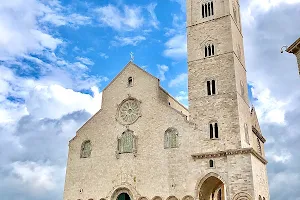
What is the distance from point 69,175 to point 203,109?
14075 millimetres

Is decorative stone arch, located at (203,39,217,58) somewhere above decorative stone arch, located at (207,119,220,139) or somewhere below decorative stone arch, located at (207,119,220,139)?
above

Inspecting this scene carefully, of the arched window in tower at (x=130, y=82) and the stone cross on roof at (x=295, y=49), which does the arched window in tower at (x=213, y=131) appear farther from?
the stone cross on roof at (x=295, y=49)

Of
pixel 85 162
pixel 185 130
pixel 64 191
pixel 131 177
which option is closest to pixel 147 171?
pixel 131 177

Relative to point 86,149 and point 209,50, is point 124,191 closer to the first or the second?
point 86,149

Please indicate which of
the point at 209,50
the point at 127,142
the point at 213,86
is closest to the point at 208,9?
the point at 209,50

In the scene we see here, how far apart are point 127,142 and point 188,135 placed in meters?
5.77

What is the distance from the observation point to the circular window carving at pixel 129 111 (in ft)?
105

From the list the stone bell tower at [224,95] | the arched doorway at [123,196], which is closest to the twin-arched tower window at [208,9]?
the stone bell tower at [224,95]

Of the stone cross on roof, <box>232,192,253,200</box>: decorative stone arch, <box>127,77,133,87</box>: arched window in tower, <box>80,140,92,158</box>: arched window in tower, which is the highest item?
<box>127,77,133,87</box>: arched window in tower

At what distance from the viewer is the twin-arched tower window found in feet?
108

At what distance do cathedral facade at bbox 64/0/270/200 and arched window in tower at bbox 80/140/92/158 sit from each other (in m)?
0.11

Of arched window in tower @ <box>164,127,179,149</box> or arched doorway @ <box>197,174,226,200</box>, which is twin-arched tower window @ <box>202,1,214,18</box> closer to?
arched window in tower @ <box>164,127,179,149</box>

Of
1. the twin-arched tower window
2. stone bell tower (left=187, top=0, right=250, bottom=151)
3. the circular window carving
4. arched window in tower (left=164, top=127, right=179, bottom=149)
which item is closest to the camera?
stone bell tower (left=187, top=0, right=250, bottom=151)

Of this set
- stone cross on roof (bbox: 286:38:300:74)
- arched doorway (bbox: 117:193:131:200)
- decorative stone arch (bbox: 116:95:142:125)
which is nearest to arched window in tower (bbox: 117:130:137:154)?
decorative stone arch (bbox: 116:95:142:125)
